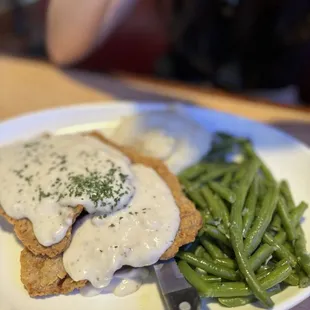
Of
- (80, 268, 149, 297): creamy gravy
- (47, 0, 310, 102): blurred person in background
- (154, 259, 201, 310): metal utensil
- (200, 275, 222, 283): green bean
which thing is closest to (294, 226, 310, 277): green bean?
(200, 275, 222, 283): green bean

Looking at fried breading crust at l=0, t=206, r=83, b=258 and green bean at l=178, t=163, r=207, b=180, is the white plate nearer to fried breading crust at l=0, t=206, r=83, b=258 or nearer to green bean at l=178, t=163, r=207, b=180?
fried breading crust at l=0, t=206, r=83, b=258

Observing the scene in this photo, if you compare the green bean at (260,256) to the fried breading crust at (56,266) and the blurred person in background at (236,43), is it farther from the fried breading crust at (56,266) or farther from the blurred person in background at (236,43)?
the blurred person in background at (236,43)

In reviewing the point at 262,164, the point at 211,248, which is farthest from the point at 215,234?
the point at 262,164

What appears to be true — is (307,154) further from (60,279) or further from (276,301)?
(60,279)

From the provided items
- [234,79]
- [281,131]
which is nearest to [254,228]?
[281,131]

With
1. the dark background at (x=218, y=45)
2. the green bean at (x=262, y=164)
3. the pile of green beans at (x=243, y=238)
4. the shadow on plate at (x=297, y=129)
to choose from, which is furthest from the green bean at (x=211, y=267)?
the dark background at (x=218, y=45)

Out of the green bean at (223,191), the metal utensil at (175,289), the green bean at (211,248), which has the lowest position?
the green bean at (211,248)
